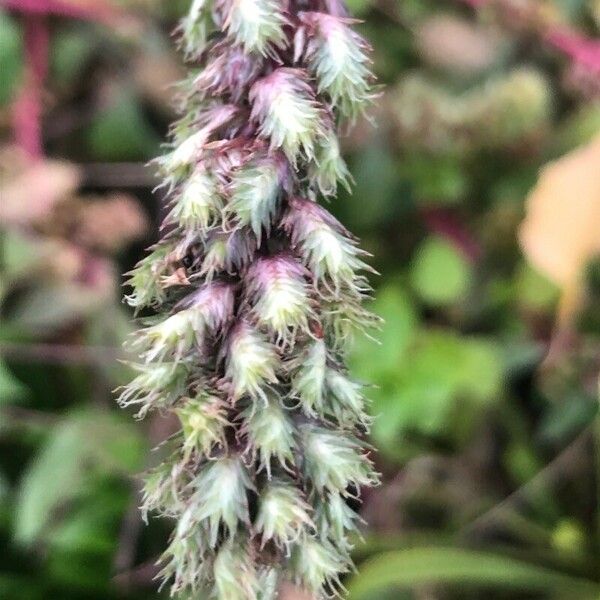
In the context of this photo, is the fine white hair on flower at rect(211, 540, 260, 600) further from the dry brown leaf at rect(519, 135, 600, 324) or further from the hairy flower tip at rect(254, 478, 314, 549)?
the dry brown leaf at rect(519, 135, 600, 324)

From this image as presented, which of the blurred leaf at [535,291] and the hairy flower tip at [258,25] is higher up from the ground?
the blurred leaf at [535,291]

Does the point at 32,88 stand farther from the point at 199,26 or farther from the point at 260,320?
the point at 260,320

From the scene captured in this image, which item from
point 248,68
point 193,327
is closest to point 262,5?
point 248,68

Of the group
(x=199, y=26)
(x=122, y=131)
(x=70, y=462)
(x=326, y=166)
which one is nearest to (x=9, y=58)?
(x=122, y=131)

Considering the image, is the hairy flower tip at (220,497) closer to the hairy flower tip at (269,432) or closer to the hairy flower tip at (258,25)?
the hairy flower tip at (269,432)

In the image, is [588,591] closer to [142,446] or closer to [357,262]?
[142,446]

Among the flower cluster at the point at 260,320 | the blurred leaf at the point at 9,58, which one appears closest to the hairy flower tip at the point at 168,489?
the flower cluster at the point at 260,320
